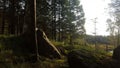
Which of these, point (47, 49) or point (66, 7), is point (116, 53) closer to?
point (47, 49)

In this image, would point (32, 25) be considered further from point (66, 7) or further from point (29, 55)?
point (66, 7)

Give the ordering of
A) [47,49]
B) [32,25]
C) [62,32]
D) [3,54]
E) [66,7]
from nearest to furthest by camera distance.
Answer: [3,54]
[32,25]
[47,49]
[66,7]
[62,32]

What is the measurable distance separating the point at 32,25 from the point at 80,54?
3745mm

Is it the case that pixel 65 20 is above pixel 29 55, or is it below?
above

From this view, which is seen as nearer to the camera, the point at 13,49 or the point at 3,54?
the point at 3,54

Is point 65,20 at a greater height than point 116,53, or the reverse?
point 65,20

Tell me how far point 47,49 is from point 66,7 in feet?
87.3

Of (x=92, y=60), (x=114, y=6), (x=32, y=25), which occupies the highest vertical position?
(x=114, y=6)

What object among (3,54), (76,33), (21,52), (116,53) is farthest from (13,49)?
(76,33)

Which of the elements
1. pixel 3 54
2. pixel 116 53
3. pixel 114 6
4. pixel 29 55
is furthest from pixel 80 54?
pixel 114 6

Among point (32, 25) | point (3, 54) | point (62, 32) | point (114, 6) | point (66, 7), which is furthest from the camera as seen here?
point (62, 32)

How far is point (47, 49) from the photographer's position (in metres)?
16.7

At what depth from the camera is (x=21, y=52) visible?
15.3m

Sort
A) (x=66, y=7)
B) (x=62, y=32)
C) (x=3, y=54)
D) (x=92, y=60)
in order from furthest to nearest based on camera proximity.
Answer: (x=62, y=32), (x=66, y=7), (x=3, y=54), (x=92, y=60)
